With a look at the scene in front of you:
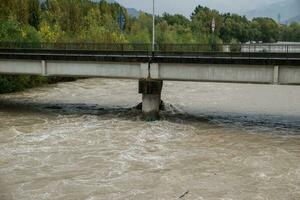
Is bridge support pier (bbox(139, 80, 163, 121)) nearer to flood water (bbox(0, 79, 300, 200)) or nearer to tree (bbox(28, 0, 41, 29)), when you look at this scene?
flood water (bbox(0, 79, 300, 200))

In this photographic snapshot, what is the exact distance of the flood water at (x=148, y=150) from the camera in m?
21.1

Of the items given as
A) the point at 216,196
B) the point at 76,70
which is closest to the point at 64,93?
the point at 76,70

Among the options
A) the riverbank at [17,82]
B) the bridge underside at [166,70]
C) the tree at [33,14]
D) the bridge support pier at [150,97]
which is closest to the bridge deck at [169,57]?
the bridge underside at [166,70]

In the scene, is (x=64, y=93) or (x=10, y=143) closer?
(x=10, y=143)

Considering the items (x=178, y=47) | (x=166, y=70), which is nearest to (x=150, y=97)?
(x=166, y=70)

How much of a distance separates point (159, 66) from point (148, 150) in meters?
11.1

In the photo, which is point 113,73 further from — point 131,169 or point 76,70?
point 131,169

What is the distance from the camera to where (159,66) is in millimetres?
37812

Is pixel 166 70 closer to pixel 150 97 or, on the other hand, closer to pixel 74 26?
pixel 150 97

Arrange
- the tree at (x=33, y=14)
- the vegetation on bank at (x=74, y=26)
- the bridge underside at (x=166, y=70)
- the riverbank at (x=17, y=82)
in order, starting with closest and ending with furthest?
the bridge underside at (x=166, y=70) < the riverbank at (x=17, y=82) < the vegetation on bank at (x=74, y=26) < the tree at (x=33, y=14)

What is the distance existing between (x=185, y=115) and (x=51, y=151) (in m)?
15.5

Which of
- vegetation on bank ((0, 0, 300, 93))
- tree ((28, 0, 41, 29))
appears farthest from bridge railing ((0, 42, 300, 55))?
tree ((28, 0, 41, 29))

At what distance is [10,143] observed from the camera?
97.6ft

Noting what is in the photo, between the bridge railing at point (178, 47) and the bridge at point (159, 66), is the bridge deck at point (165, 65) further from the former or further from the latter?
the bridge railing at point (178, 47)
